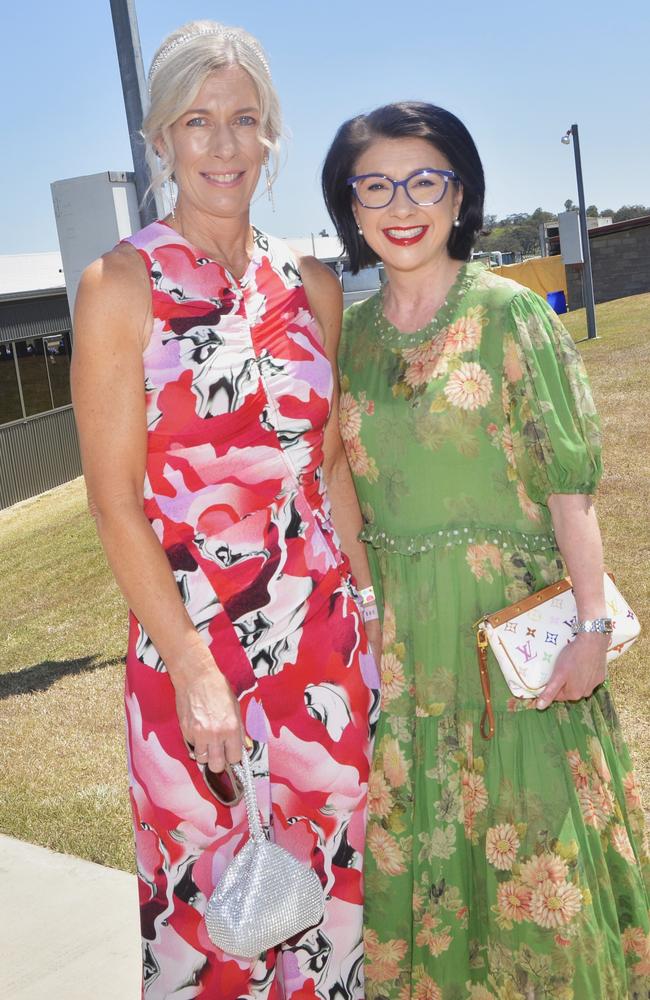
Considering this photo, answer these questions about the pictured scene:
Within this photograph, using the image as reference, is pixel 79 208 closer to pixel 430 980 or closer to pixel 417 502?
pixel 417 502

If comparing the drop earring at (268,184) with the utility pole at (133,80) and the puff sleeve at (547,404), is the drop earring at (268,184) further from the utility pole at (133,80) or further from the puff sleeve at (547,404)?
the utility pole at (133,80)

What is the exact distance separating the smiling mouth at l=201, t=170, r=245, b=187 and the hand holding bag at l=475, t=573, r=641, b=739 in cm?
99

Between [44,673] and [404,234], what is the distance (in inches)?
172

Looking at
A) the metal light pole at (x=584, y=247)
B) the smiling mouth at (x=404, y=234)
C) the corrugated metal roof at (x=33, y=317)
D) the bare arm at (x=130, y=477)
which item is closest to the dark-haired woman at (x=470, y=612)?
the smiling mouth at (x=404, y=234)

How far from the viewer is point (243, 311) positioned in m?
2.01

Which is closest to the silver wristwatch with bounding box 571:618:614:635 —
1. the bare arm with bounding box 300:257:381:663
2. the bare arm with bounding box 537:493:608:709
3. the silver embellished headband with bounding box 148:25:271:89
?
the bare arm with bounding box 537:493:608:709

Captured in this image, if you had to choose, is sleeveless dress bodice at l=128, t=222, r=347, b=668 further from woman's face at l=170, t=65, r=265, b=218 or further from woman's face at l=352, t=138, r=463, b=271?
woman's face at l=352, t=138, r=463, b=271

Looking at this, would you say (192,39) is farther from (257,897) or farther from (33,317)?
(33,317)

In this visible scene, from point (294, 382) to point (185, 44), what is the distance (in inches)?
26.0

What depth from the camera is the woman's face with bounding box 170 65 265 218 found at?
6.40 ft

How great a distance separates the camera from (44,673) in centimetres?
582

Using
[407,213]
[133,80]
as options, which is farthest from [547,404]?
[133,80]

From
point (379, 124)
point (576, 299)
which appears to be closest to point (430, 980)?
point (379, 124)

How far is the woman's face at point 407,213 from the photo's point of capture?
2.12m
